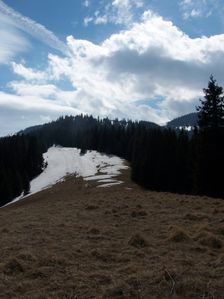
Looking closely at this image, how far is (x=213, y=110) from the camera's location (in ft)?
117

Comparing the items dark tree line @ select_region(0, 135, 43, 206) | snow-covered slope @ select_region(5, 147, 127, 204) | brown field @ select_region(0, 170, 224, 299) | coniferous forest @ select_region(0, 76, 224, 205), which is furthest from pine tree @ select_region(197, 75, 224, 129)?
dark tree line @ select_region(0, 135, 43, 206)

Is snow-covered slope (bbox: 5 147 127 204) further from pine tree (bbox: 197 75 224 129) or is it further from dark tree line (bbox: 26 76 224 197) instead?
pine tree (bbox: 197 75 224 129)

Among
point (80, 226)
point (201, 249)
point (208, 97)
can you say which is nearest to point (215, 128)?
point (208, 97)

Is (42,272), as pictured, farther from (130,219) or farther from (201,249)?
(130,219)

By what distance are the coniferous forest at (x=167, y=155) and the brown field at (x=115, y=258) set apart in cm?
1765

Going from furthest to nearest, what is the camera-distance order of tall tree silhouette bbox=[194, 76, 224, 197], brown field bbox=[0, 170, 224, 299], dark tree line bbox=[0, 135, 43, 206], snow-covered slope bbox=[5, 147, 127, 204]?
1. dark tree line bbox=[0, 135, 43, 206]
2. snow-covered slope bbox=[5, 147, 127, 204]
3. tall tree silhouette bbox=[194, 76, 224, 197]
4. brown field bbox=[0, 170, 224, 299]

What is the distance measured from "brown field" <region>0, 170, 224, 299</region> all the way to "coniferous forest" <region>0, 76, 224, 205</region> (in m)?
17.7

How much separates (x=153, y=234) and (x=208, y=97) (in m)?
24.6

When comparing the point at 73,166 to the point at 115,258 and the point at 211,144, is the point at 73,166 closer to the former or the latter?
the point at 211,144

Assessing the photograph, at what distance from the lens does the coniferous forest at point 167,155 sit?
3528 centimetres

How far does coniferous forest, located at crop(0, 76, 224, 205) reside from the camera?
35.3 meters

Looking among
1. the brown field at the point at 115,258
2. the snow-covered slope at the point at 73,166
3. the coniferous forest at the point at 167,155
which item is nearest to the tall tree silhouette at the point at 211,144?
the coniferous forest at the point at 167,155

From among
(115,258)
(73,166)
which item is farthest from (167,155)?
(73,166)

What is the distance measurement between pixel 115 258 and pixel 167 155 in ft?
188
